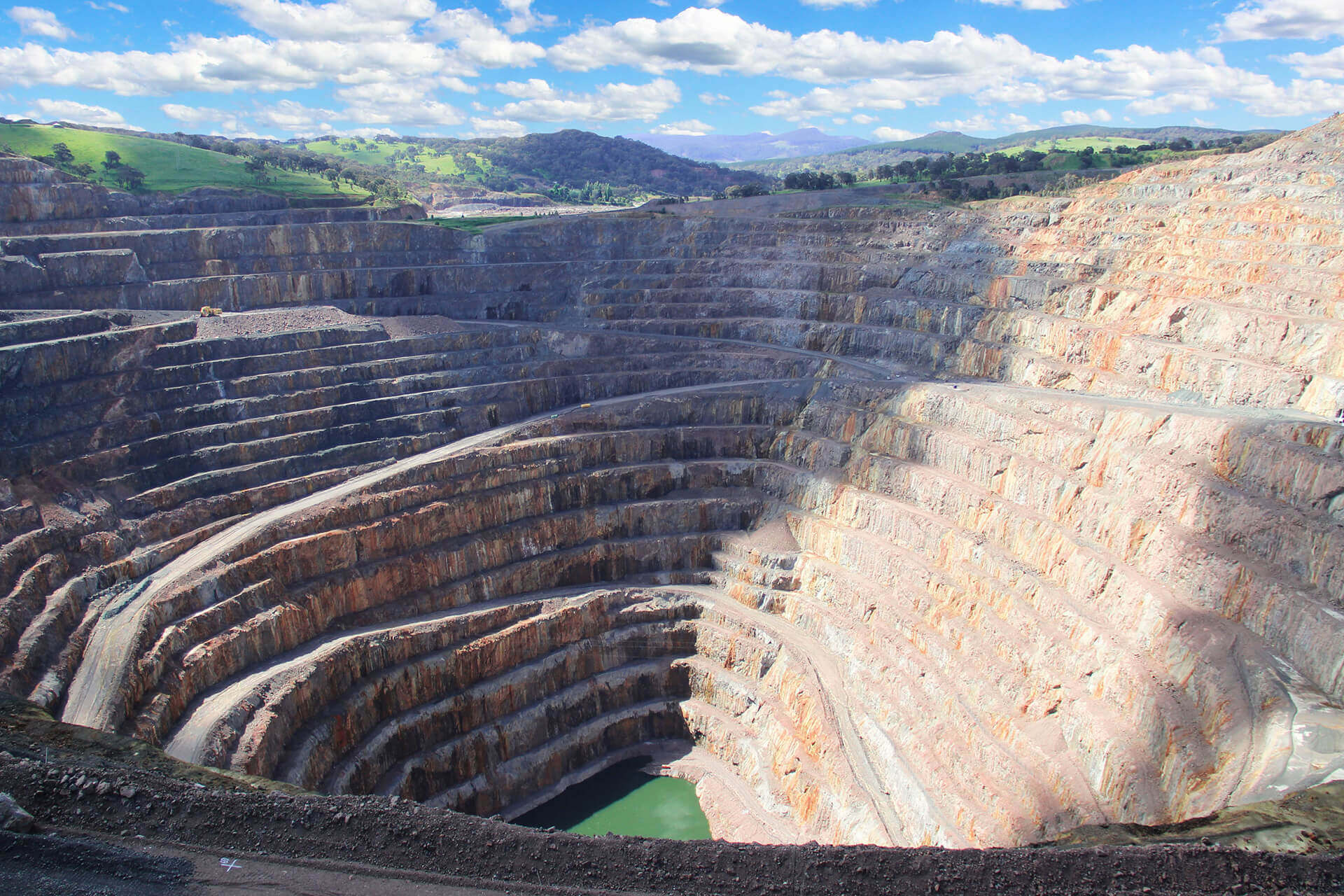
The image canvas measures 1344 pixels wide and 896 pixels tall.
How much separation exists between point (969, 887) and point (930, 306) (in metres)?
63.0

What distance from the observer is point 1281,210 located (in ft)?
239

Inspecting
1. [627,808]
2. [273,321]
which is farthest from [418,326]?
[627,808]

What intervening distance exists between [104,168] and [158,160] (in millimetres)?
9024

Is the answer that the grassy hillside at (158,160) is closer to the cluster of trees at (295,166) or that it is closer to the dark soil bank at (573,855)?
the cluster of trees at (295,166)

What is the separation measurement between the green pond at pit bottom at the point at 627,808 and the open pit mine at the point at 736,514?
4.38 feet

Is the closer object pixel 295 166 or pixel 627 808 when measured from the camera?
pixel 627 808

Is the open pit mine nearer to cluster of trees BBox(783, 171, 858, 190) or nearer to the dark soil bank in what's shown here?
the dark soil bank

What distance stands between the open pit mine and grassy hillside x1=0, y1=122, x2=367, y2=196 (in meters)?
25.5

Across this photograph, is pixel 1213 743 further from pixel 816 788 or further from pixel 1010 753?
pixel 816 788

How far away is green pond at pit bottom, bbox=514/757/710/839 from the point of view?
53.9 metres

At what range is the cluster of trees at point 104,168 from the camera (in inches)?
4301

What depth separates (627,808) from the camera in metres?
55.8

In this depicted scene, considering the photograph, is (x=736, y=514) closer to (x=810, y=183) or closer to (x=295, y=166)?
(x=810, y=183)

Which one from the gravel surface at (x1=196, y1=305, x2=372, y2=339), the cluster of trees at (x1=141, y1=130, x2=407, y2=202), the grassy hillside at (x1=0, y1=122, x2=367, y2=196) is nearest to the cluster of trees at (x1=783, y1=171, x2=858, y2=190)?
the cluster of trees at (x1=141, y1=130, x2=407, y2=202)
